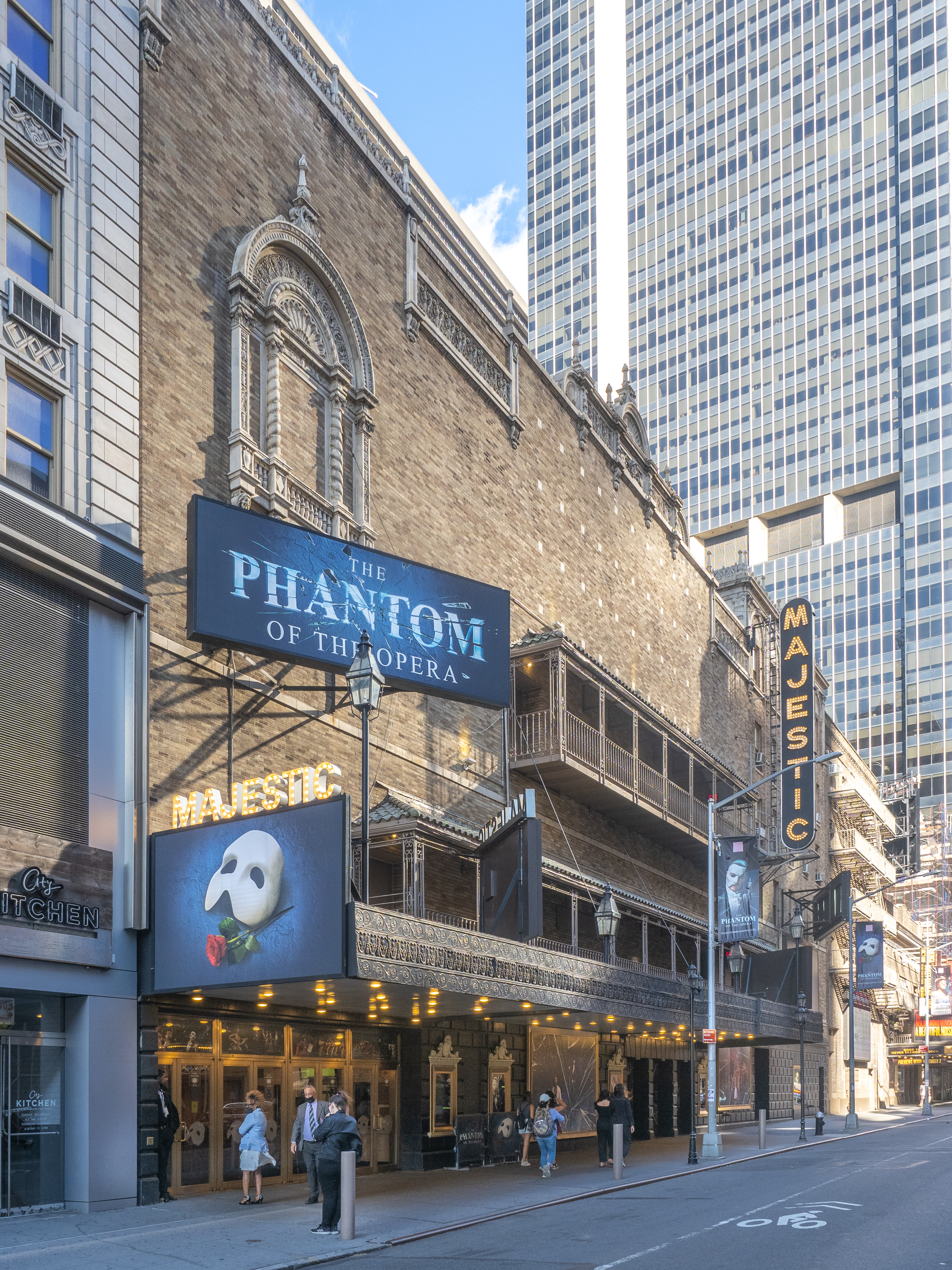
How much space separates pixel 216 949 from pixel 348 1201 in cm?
411

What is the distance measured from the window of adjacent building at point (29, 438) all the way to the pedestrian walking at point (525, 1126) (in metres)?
17.2

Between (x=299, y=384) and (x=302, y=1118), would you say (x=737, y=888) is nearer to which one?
(x=299, y=384)

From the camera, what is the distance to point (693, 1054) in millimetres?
32031

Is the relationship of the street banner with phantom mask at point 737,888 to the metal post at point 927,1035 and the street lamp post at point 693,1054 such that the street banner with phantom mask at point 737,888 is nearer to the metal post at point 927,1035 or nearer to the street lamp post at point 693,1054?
the street lamp post at point 693,1054

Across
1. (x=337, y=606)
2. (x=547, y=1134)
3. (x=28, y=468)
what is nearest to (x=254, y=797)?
(x=337, y=606)

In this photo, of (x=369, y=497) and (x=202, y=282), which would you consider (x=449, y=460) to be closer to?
(x=369, y=497)

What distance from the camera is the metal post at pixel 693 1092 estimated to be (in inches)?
1187

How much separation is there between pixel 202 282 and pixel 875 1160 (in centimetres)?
2410

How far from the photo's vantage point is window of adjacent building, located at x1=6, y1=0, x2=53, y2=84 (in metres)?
20.6

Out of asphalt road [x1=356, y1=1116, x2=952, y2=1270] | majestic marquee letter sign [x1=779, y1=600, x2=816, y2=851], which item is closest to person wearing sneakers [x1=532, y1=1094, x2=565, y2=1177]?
asphalt road [x1=356, y1=1116, x2=952, y2=1270]

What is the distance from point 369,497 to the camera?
2867cm

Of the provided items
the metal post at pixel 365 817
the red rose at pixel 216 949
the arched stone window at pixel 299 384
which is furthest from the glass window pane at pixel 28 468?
the red rose at pixel 216 949

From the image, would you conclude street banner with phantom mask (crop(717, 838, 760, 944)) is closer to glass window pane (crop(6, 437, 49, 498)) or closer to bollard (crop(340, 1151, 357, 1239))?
bollard (crop(340, 1151, 357, 1239))

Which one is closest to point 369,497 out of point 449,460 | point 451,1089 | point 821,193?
point 449,460
